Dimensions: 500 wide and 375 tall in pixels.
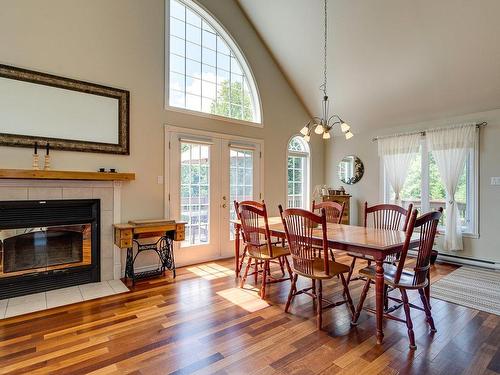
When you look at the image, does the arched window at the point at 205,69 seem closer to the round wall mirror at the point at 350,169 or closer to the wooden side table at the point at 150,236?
the wooden side table at the point at 150,236

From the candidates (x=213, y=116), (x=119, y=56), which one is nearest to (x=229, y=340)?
(x=213, y=116)

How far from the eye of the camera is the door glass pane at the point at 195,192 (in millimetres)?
4316

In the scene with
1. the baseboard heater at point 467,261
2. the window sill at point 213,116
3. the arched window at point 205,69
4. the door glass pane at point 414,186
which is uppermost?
the arched window at point 205,69

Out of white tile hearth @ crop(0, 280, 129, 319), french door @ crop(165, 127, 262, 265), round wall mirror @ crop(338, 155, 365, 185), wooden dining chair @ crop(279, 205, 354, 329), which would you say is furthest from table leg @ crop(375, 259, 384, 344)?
round wall mirror @ crop(338, 155, 365, 185)

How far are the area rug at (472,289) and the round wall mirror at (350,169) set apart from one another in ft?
7.77

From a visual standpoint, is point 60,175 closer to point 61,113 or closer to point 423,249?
point 61,113

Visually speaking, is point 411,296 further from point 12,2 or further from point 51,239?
point 12,2

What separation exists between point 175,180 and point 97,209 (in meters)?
1.09

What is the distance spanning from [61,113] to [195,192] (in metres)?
1.96

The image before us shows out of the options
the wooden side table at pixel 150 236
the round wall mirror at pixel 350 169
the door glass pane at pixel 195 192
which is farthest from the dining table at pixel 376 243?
the round wall mirror at pixel 350 169

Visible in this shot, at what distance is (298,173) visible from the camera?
6.00 meters

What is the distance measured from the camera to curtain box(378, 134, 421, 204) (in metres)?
5.00

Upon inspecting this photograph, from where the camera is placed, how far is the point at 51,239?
3.29 meters

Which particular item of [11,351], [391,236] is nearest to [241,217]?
[391,236]
